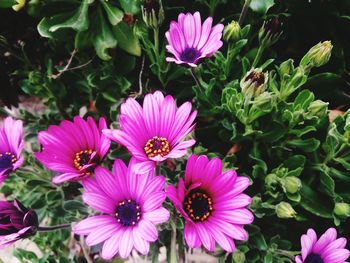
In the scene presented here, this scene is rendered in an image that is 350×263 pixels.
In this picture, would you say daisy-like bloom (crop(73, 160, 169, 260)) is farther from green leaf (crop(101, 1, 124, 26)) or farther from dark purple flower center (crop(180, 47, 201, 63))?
green leaf (crop(101, 1, 124, 26))

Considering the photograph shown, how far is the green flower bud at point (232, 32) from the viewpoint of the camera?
820 mm

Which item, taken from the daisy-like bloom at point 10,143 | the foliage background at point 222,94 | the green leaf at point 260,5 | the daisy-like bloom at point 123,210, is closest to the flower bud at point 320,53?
the foliage background at point 222,94

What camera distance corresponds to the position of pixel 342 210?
82cm

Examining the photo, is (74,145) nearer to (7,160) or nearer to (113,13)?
(7,160)

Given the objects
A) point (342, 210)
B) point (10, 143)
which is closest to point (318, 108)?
point (342, 210)

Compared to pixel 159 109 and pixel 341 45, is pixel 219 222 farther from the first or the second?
pixel 341 45

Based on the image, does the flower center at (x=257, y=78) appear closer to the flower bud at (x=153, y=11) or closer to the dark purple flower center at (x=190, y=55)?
the dark purple flower center at (x=190, y=55)

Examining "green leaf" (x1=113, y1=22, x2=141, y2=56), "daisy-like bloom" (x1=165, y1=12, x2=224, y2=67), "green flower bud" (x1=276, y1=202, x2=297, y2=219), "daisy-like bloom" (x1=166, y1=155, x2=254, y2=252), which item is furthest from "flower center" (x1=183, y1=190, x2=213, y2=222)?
"green leaf" (x1=113, y1=22, x2=141, y2=56)

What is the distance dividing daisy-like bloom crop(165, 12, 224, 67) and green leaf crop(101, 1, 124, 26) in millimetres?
162

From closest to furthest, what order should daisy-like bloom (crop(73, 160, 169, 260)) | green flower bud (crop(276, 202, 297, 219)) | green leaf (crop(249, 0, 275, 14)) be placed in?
daisy-like bloom (crop(73, 160, 169, 260)) → green flower bud (crop(276, 202, 297, 219)) → green leaf (crop(249, 0, 275, 14))

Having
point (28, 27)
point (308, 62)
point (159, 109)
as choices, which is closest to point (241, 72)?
point (308, 62)

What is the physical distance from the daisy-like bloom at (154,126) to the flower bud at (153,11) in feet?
0.54

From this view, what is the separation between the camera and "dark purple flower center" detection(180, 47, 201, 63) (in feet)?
2.57

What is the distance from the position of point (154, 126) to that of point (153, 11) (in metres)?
0.22
